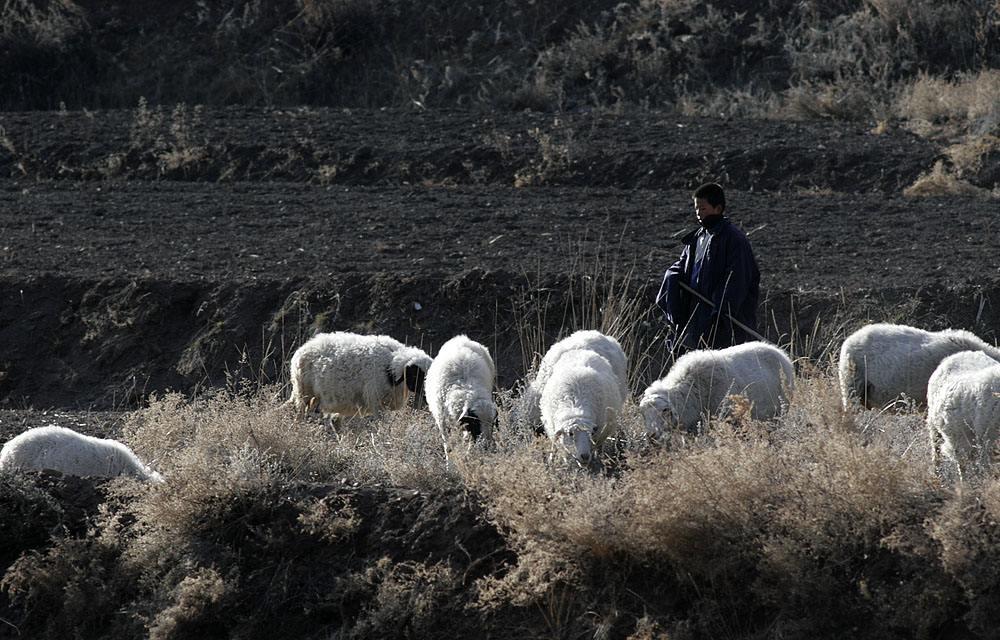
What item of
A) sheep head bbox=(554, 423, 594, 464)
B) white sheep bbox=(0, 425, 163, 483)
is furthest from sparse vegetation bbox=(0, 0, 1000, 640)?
white sheep bbox=(0, 425, 163, 483)

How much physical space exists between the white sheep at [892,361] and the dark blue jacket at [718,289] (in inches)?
40.1

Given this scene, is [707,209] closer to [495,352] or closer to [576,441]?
[576,441]

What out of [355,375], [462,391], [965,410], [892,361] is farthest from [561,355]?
[965,410]

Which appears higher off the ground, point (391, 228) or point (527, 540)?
point (527, 540)

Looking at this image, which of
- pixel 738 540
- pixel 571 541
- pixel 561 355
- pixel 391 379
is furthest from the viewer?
pixel 391 379

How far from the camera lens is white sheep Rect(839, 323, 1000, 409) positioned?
9.70 metres

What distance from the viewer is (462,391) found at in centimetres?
962

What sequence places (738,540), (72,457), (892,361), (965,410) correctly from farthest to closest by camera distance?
(892,361), (72,457), (965,410), (738,540)

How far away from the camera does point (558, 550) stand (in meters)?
7.46

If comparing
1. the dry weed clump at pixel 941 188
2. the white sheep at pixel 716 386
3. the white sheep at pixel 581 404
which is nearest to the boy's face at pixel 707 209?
the white sheep at pixel 716 386

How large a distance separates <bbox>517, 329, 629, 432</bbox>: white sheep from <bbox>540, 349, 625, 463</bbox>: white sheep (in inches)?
6.4

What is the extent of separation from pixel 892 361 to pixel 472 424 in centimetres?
284

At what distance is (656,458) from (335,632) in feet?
6.47

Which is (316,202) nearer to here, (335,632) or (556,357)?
(556,357)
